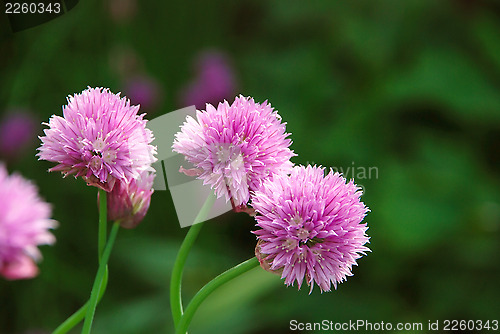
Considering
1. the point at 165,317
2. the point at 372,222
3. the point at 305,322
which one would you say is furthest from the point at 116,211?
the point at 372,222

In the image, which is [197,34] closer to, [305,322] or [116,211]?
[305,322]

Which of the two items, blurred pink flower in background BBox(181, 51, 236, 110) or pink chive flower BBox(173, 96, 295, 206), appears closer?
pink chive flower BBox(173, 96, 295, 206)

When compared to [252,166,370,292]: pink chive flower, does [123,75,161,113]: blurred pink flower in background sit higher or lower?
higher

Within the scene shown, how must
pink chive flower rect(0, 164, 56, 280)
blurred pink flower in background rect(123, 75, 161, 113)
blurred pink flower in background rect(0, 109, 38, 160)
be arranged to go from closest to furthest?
pink chive flower rect(0, 164, 56, 280), blurred pink flower in background rect(0, 109, 38, 160), blurred pink flower in background rect(123, 75, 161, 113)

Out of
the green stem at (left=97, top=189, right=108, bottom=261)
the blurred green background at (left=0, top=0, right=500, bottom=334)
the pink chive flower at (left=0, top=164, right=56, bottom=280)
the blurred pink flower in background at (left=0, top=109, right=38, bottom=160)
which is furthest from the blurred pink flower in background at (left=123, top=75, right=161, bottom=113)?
the green stem at (left=97, top=189, right=108, bottom=261)

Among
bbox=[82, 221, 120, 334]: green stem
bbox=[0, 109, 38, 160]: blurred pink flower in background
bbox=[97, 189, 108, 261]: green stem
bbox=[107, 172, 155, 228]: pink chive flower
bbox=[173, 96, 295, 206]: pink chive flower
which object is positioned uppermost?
bbox=[0, 109, 38, 160]: blurred pink flower in background

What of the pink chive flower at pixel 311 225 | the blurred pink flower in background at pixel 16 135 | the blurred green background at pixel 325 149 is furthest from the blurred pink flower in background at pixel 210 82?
the pink chive flower at pixel 311 225

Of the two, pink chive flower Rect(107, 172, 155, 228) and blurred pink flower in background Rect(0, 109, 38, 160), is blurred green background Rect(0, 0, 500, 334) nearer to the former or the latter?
blurred pink flower in background Rect(0, 109, 38, 160)

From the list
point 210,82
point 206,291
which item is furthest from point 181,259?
Result: point 210,82
